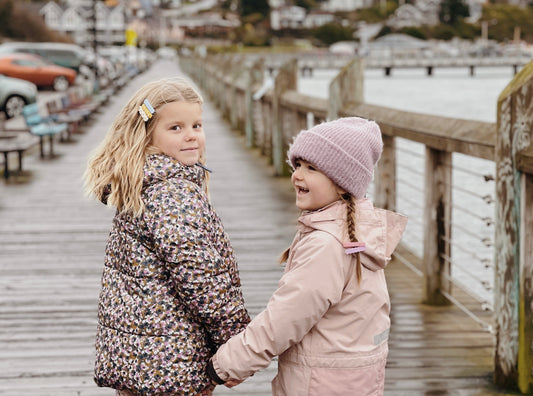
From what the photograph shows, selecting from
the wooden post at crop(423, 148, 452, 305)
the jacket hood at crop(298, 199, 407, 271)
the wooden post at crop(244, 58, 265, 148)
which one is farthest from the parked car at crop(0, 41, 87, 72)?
the jacket hood at crop(298, 199, 407, 271)

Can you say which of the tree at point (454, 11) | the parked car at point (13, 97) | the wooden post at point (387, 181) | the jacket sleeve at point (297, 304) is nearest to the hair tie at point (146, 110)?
the jacket sleeve at point (297, 304)

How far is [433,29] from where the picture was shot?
185m

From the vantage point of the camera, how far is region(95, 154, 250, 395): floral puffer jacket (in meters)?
2.40

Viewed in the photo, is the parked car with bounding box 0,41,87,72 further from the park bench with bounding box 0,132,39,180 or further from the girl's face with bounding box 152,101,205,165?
the girl's face with bounding box 152,101,205,165

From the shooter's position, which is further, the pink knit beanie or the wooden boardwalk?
the wooden boardwalk

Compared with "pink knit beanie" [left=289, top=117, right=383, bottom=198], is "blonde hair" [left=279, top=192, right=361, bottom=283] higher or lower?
lower

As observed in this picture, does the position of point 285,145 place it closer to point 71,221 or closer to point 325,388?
point 71,221

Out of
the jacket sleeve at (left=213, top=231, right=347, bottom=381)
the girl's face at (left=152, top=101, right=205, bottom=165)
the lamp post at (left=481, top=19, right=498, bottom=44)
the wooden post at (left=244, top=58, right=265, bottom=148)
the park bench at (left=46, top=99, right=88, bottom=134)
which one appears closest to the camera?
the jacket sleeve at (left=213, top=231, right=347, bottom=381)

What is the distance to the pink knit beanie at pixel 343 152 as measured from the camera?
94.0 inches

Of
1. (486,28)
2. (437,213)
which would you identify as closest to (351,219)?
(437,213)

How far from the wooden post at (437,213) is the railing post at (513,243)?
1.22 meters

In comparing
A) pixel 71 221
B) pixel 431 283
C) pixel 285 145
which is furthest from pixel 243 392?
pixel 285 145

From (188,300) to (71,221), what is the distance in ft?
18.8

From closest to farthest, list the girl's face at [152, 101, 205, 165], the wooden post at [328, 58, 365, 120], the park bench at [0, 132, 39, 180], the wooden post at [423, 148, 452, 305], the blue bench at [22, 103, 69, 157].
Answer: the girl's face at [152, 101, 205, 165], the wooden post at [423, 148, 452, 305], the wooden post at [328, 58, 365, 120], the park bench at [0, 132, 39, 180], the blue bench at [22, 103, 69, 157]
